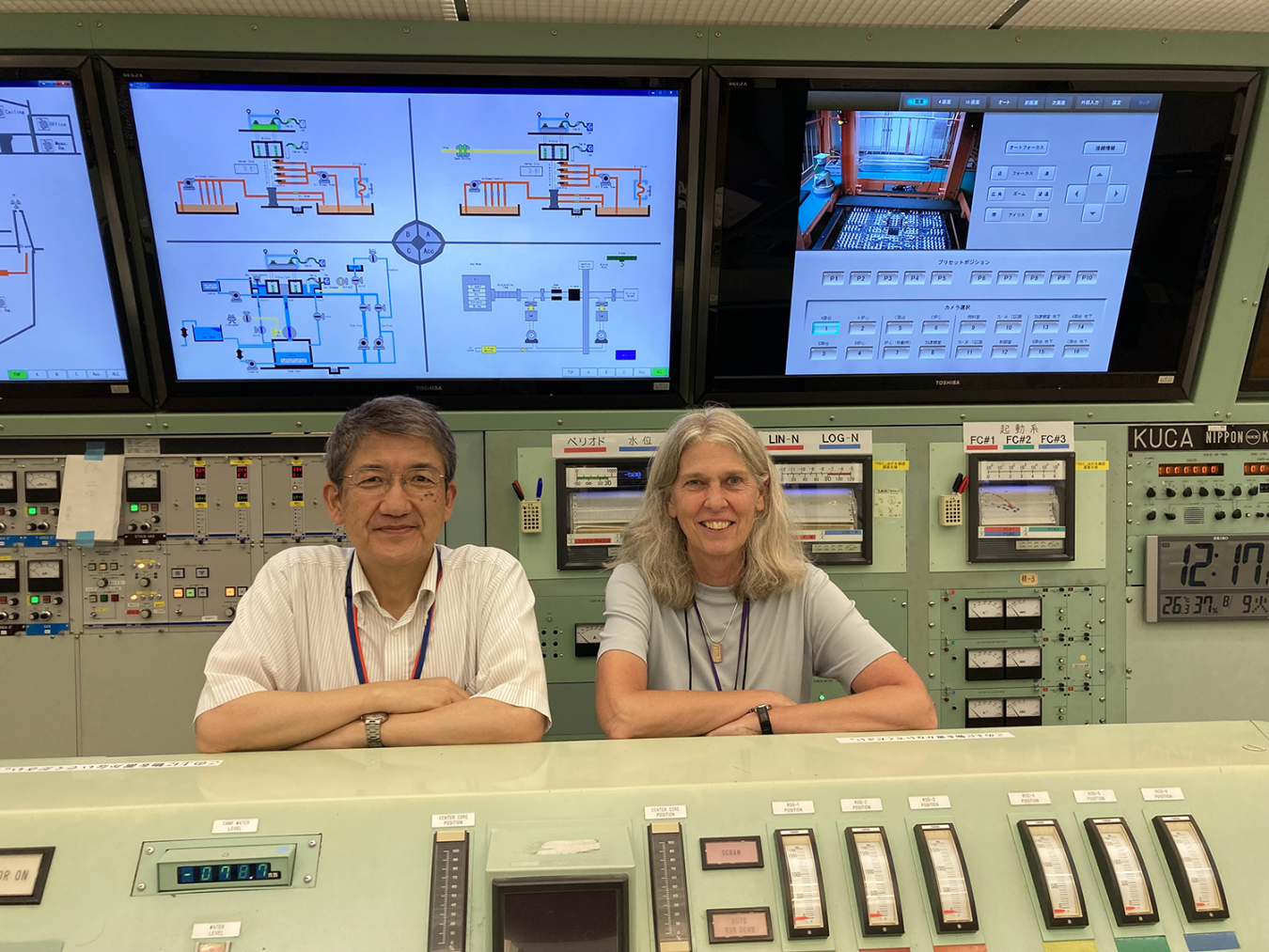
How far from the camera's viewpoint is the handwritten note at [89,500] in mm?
2406

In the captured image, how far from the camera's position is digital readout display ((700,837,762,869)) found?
916 mm

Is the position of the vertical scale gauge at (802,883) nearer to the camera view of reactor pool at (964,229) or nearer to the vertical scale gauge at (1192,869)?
the vertical scale gauge at (1192,869)

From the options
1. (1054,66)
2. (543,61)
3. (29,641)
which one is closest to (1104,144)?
(1054,66)

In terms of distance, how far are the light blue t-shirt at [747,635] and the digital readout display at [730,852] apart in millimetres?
880

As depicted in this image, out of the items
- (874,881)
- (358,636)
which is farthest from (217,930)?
(358,636)

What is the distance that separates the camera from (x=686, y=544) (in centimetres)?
192

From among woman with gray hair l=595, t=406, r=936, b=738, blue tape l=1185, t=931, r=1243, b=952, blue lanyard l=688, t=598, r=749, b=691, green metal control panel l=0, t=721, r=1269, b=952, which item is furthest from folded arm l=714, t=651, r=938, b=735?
blue tape l=1185, t=931, r=1243, b=952

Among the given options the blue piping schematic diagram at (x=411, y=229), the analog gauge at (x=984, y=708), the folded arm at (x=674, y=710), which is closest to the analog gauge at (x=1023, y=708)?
the analog gauge at (x=984, y=708)

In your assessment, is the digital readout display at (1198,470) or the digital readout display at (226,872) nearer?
the digital readout display at (226,872)

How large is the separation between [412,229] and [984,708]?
223 centimetres

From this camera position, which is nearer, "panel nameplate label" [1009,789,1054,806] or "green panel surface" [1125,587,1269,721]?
"panel nameplate label" [1009,789,1054,806]

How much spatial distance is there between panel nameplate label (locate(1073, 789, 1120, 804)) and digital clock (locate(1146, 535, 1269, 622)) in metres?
1.97

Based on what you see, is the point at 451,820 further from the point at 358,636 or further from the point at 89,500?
the point at 89,500

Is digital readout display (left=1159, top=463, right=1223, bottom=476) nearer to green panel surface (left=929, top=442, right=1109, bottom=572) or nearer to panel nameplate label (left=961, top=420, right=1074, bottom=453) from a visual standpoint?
green panel surface (left=929, top=442, right=1109, bottom=572)
